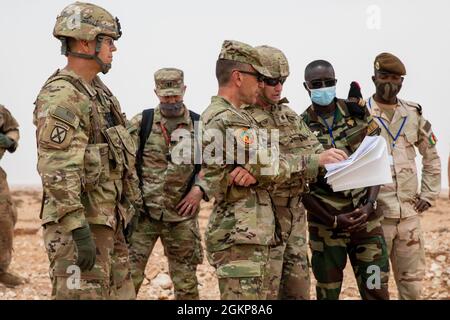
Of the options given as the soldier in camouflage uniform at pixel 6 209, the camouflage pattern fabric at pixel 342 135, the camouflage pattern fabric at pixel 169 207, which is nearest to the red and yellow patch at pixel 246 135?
the camouflage pattern fabric at pixel 342 135

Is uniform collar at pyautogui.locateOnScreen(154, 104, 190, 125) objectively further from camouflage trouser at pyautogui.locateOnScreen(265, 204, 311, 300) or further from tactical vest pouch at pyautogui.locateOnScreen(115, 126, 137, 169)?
tactical vest pouch at pyautogui.locateOnScreen(115, 126, 137, 169)

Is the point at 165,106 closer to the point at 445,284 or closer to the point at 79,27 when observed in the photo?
the point at 79,27

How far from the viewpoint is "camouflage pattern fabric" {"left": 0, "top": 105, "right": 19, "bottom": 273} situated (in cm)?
900

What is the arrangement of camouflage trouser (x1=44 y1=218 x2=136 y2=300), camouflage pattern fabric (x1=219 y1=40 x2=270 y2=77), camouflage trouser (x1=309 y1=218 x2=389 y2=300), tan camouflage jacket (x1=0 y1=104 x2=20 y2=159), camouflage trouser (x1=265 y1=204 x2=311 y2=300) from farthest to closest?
tan camouflage jacket (x1=0 y1=104 x2=20 y2=159) → camouflage trouser (x1=309 y1=218 x2=389 y2=300) → camouflage trouser (x1=265 y1=204 x2=311 y2=300) → camouflage pattern fabric (x1=219 y1=40 x2=270 y2=77) → camouflage trouser (x1=44 y1=218 x2=136 y2=300)

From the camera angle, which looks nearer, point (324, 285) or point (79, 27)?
point (79, 27)

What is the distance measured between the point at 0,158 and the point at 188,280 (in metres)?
2.90

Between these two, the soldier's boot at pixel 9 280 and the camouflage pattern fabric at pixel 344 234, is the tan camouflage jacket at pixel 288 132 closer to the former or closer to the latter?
the camouflage pattern fabric at pixel 344 234

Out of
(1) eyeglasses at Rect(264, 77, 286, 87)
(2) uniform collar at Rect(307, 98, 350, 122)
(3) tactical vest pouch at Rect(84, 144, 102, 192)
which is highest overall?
(1) eyeglasses at Rect(264, 77, 286, 87)

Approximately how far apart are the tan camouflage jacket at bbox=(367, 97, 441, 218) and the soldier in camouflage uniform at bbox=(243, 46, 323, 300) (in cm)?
85

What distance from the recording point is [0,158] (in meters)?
8.93

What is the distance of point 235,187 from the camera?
5.16 metres

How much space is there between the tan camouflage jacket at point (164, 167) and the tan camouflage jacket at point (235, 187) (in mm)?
2068

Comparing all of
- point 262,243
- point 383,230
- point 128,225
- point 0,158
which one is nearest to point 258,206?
point 262,243

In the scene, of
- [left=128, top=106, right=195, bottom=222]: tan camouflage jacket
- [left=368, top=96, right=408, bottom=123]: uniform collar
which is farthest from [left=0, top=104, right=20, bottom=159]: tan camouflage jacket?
[left=368, top=96, right=408, bottom=123]: uniform collar
